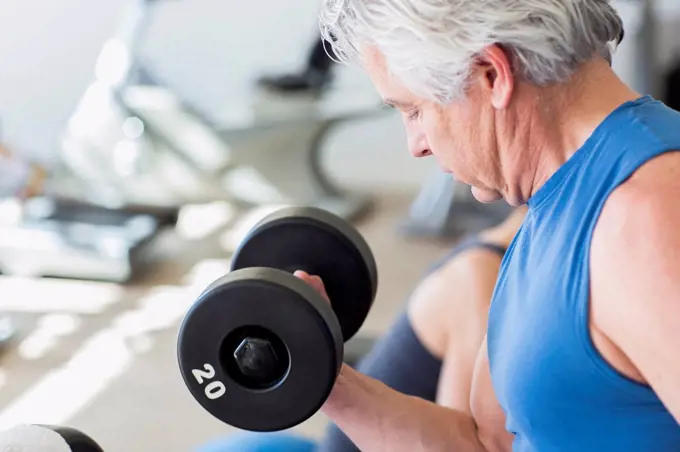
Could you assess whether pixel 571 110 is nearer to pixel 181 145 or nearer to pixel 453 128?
pixel 453 128

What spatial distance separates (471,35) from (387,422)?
0.52 m

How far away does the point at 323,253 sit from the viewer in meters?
1.18

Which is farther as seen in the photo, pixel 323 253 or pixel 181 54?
pixel 181 54

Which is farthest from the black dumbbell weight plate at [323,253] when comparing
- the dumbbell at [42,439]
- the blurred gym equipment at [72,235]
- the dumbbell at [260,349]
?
the blurred gym equipment at [72,235]

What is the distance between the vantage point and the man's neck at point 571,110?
77 centimetres

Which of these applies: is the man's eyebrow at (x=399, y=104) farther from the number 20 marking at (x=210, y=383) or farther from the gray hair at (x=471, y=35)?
the number 20 marking at (x=210, y=383)

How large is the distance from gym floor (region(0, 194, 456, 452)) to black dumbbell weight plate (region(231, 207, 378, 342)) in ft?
3.35

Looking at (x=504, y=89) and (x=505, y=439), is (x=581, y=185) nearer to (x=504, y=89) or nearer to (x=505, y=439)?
(x=504, y=89)

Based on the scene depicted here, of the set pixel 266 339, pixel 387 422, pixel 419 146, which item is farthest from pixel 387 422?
pixel 419 146

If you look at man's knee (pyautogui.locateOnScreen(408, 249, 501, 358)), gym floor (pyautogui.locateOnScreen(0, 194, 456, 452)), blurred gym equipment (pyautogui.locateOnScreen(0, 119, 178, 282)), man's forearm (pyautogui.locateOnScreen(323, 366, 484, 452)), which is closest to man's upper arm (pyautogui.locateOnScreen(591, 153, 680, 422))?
man's forearm (pyautogui.locateOnScreen(323, 366, 484, 452))

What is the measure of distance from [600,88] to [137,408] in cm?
173

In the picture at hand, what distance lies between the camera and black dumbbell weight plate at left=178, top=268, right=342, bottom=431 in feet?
2.90

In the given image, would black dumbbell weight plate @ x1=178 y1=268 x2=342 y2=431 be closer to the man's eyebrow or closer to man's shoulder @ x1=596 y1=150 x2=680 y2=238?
the man's eyebrow

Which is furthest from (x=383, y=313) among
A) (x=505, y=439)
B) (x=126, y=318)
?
(x=505, y=439)
